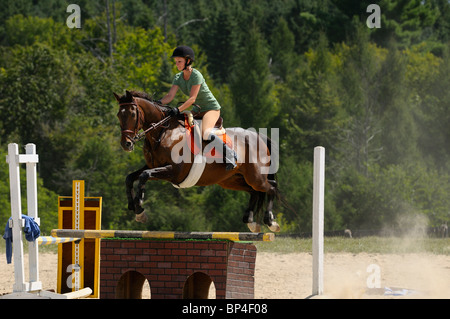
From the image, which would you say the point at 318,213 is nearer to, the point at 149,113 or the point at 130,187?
the point at 130,187

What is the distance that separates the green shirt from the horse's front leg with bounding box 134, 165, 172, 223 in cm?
82

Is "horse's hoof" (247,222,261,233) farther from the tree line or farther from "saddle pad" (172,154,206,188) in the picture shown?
the tree line

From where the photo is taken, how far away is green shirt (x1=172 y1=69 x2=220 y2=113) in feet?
24.5

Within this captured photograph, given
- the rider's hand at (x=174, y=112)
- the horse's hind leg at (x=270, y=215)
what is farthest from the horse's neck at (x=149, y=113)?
the horse's hind leg at (x=270, y=215)

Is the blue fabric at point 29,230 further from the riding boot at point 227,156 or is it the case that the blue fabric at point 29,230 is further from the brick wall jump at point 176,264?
the riding boot at point 227,156

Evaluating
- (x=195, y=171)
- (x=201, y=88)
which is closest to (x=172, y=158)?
(x=195, y=171)

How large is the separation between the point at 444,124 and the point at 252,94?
713 cm

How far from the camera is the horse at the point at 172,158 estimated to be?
281 inches

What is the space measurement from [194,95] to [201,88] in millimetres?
355

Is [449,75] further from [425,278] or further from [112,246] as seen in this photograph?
[112,246]

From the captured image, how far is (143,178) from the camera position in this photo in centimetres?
707

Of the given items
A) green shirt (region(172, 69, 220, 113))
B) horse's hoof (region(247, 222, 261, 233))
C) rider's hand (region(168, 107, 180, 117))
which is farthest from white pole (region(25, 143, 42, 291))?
horse's hoof (region(247, 222, 261, 233))

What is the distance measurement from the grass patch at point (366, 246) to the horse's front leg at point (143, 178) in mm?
5648
